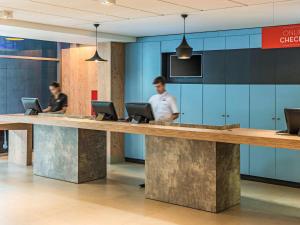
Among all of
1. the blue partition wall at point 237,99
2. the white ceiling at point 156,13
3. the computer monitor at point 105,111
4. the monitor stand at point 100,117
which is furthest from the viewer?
the blue partition wall at point 237,99

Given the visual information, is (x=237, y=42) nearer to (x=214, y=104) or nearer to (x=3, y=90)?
(x=214, y=104)

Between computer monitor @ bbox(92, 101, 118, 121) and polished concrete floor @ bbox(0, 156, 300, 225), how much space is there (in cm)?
109

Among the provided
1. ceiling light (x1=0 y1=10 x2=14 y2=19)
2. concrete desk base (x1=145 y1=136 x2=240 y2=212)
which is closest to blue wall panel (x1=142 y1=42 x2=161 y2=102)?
concrete desk base (x1=145 y1=136 x2=240 y2=212)

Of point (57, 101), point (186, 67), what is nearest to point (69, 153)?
point (57, 101)

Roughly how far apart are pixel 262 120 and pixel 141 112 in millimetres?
2293

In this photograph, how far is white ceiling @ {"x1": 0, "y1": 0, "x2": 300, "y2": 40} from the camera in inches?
211

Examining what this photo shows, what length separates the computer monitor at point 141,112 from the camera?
620cm

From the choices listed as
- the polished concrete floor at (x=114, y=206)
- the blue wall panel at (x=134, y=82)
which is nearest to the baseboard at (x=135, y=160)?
the blue wall panel at (x=134, y=82)

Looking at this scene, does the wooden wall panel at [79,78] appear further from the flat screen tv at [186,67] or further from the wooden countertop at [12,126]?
the flat screen tv at [186,67]

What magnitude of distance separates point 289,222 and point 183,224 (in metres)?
1.27

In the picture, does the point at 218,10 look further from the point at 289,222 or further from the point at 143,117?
the point at 289,222

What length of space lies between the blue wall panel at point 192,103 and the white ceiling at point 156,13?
1.10 meters

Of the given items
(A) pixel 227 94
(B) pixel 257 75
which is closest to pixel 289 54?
(B) pixel 257 75

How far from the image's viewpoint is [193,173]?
5.60 meters
